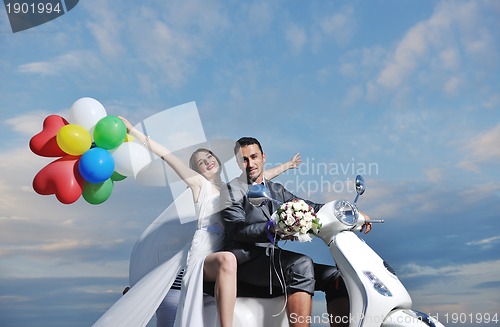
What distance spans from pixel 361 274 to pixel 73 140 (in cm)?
189

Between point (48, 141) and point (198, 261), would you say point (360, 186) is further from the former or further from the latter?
point (48, 141)

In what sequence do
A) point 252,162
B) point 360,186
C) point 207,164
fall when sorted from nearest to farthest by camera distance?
point 360,186 → point 252,162 → point 207,164

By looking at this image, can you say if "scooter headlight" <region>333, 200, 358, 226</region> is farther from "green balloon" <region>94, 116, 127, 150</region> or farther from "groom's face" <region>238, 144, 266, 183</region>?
"green balloon" <region>94, 116, 127, 150</region>

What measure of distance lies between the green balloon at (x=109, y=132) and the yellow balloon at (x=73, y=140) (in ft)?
0.24

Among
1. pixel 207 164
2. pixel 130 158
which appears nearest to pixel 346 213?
pixel 207 164

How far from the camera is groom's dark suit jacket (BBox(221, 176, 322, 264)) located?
2979 millimetres

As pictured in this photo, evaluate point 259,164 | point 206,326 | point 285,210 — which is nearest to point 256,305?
point 206,326

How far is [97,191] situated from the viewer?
3.76 m

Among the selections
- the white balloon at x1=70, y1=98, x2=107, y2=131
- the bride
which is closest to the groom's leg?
the bride

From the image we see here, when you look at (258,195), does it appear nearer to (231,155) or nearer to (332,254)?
(332,254)

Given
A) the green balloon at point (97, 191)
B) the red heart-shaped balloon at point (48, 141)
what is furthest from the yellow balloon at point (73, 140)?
the green balloon at point (97, 191)

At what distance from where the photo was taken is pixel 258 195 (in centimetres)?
278

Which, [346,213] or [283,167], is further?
[283,167]

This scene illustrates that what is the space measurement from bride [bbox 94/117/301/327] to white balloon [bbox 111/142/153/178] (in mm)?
69
